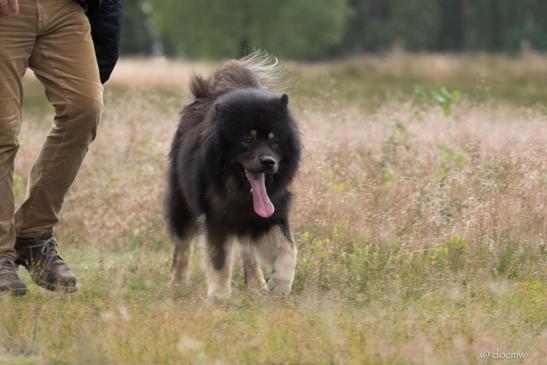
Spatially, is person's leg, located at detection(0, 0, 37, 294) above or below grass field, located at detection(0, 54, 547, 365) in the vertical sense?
above

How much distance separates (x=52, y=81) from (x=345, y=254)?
7.19 feet

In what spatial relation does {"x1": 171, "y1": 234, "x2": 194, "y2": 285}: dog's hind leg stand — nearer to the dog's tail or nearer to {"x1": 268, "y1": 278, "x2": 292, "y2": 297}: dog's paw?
{"x1": 268, "y1": 278, "x2": 292, "y2": 297}: dog's paw

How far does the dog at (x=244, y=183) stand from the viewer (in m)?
6.09

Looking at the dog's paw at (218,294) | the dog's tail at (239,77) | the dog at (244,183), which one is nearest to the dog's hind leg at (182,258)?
the dog at (244,183)

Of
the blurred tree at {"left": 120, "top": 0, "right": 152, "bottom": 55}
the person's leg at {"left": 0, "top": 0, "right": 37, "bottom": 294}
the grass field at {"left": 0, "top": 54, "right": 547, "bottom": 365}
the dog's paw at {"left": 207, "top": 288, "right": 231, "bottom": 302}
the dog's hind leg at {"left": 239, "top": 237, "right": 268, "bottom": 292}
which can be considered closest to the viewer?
the grass field at {"left": 0, "top": 54, "right": 547, "bottom": 365}

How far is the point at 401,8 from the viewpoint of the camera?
214 ft

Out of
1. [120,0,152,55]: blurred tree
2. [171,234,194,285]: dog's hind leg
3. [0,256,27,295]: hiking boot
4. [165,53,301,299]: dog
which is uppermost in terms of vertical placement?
[165,53,301,299]: dog

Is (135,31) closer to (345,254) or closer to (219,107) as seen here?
(345,254)

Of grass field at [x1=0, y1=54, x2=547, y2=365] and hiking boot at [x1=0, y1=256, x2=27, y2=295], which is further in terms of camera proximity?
hiking boot at [x1=0, y1=256, x2=27, y2=295]

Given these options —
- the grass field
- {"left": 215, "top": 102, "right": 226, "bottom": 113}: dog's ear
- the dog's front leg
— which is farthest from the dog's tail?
the grass field

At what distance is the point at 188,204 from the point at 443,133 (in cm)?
357

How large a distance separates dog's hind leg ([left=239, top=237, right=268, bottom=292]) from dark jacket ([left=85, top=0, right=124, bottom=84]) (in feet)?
4.35

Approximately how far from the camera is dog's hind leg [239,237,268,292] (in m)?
6.39

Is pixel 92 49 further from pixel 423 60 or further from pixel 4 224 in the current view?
pixel 423 60
